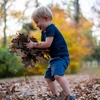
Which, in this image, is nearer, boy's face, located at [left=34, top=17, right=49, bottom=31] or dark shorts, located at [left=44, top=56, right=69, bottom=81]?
dark shorts, located at [left=44, top=56, right=69, bottom=81]

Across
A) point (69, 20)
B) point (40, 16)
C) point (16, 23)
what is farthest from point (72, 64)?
point (40, 16)

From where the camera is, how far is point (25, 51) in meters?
3.91

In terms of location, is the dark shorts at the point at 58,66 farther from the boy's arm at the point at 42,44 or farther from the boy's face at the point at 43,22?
the boy's face at the point at 43,22

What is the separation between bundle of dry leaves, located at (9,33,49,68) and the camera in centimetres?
389

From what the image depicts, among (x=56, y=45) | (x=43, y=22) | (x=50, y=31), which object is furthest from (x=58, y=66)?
(x=43, y=22)

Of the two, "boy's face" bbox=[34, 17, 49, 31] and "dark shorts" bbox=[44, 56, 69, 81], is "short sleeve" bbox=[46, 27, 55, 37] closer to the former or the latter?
"boy's face" bbox=[34, 17, 49, 31]

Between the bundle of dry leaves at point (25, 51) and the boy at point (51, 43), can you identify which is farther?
the bundle of dry leaves at point (25, 51)

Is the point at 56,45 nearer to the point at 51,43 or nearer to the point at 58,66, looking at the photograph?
the point at 51,43

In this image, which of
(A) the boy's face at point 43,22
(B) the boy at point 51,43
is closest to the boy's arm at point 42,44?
(B) the boy at point 51,43

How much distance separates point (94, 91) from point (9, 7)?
1024cm

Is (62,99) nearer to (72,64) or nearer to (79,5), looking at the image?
(72,64)

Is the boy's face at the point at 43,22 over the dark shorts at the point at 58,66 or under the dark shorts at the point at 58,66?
over

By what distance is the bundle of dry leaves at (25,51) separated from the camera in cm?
389

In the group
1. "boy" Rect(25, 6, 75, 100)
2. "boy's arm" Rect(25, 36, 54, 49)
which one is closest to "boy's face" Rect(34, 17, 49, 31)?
"boy" Rect(25, 6, 75, 100)
